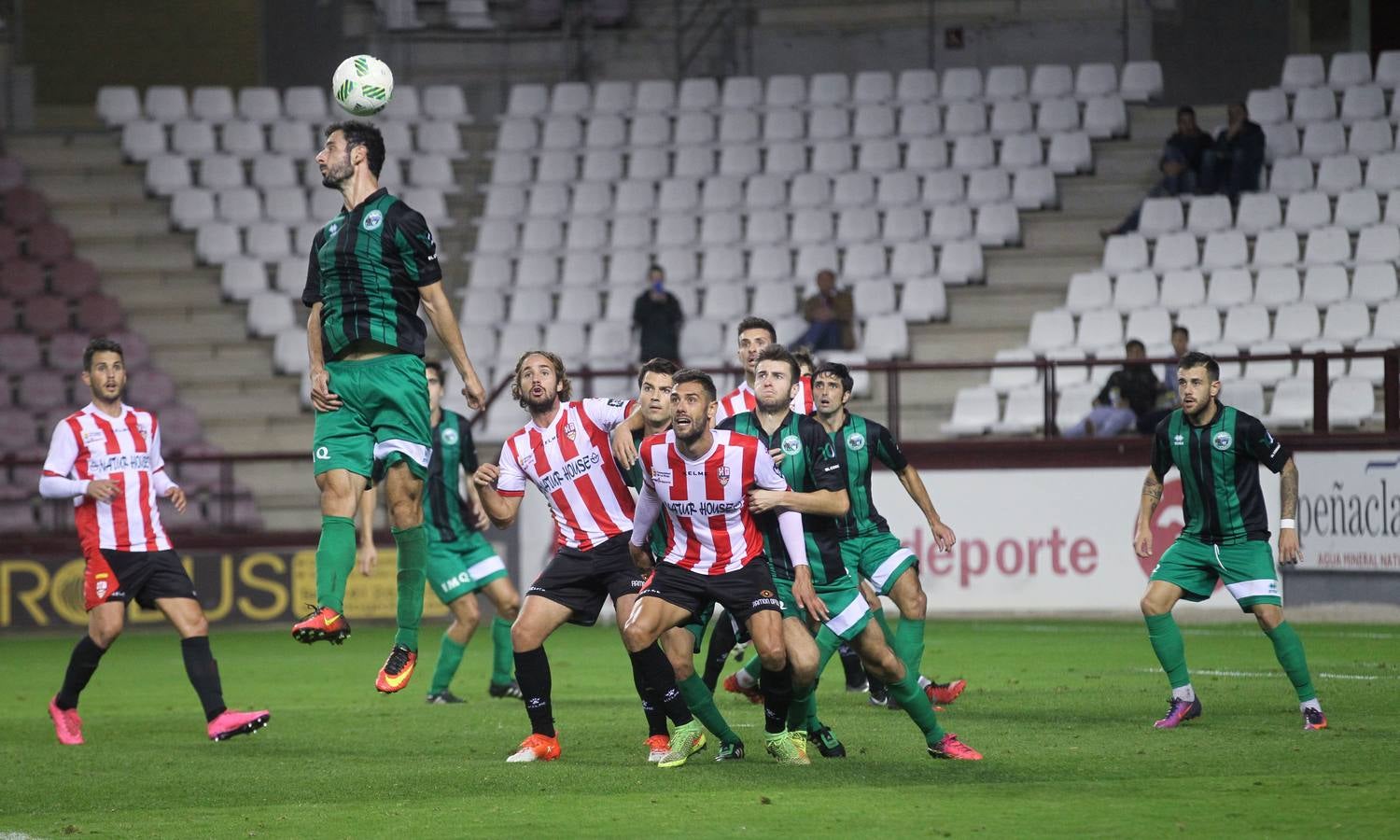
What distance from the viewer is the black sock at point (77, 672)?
9586 millimetres

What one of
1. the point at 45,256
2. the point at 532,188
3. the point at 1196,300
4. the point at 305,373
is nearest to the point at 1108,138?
the point at 1196,300

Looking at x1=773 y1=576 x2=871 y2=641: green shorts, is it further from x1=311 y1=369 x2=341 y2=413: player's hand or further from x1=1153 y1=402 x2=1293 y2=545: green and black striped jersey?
x1=1153 y1=402 x2=1293 y2=545: green and black striped jersey

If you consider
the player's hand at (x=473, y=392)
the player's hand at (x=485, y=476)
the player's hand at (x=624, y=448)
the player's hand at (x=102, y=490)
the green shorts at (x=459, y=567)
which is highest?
the player's hand at (x=473, y=392)

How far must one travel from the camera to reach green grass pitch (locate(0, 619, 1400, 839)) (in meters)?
6.45

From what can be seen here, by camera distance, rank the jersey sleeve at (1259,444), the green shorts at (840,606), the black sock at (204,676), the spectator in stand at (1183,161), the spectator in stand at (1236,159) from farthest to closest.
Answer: the spectator in stand at (1183,161)
the spectator in stand at (1236,159)
the black sock at (204,676)
the jersey sleeve at (1259,444)
the green shorts at (840,606)

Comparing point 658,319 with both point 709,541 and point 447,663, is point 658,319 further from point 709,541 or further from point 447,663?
point 709,541

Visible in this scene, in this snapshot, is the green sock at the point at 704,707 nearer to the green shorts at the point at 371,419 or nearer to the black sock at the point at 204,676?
the green shorts at the point at 371,419

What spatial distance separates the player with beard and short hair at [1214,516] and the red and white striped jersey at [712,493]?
2405 millimetres

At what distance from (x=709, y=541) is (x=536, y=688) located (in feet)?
3.65

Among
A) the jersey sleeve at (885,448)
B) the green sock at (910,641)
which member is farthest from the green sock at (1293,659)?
the jersey sleeve at (885,448)

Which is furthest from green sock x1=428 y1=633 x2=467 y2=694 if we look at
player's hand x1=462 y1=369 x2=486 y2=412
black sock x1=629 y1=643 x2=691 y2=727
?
player's hand x1=462 y1=369 x2=486 y2=412

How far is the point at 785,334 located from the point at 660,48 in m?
6.75

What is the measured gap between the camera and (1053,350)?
18.5m

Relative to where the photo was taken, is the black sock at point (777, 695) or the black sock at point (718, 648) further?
the black sock at point (718, 648)
